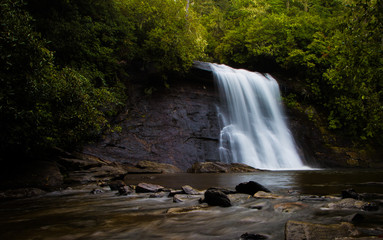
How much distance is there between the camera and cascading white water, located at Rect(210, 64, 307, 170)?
54.2 feet

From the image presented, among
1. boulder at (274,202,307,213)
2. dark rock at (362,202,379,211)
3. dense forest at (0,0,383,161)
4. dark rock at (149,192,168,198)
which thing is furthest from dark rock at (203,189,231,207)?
dense forest at (0,0,383,161)

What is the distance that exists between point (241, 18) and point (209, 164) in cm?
2255

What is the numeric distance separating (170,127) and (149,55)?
20.1 ft

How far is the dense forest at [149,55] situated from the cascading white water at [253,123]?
2.85 m

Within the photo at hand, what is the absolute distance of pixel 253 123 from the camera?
18953mm

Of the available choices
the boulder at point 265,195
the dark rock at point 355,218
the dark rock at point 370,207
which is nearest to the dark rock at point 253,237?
the dark rock at point 355,218

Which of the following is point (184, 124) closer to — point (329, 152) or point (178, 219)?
point (329, 152)

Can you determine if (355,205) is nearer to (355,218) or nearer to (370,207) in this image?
(370,207)

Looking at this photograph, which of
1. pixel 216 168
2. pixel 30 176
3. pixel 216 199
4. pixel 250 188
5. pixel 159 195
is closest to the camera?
pixel 216 199

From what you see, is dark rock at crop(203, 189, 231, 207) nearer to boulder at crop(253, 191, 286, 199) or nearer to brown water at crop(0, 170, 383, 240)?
brown water at crop(0, 170, 383, 240)

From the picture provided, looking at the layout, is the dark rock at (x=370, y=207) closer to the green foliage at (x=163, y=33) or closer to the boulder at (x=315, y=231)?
the boulder at (x=315, y=231)

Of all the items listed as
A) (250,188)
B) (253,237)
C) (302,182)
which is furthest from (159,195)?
(302,182)

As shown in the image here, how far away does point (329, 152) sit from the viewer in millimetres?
18766

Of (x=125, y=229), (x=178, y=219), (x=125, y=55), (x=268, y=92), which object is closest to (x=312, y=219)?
(x=178, y=219)
